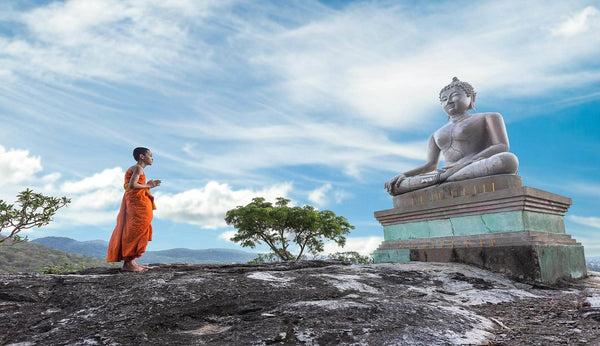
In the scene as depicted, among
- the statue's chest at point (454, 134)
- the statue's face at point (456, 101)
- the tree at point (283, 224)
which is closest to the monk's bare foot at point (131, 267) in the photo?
the statue's chest at point (454, 134)

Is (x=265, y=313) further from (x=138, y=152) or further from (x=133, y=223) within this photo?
(x=138, y=152)

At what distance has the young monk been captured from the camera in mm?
4965

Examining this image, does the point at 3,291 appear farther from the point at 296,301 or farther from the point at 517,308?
the point at 517,308

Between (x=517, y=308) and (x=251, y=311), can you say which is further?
(x=517, y=308)

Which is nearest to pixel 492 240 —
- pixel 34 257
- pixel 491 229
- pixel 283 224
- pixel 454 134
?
pixel 491 229

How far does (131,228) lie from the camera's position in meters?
4.96

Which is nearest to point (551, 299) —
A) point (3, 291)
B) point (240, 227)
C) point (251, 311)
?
point (251, 311)

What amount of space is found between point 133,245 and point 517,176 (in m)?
6.16

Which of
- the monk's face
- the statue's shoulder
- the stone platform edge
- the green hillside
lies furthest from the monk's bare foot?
the green hillside

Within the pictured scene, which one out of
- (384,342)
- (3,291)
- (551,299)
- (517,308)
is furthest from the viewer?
(551,299)

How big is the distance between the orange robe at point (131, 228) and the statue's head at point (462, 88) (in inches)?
263

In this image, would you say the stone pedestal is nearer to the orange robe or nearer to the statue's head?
the statue's head

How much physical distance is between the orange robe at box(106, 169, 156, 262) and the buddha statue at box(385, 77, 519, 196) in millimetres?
5290

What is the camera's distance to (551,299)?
4.83 meters
